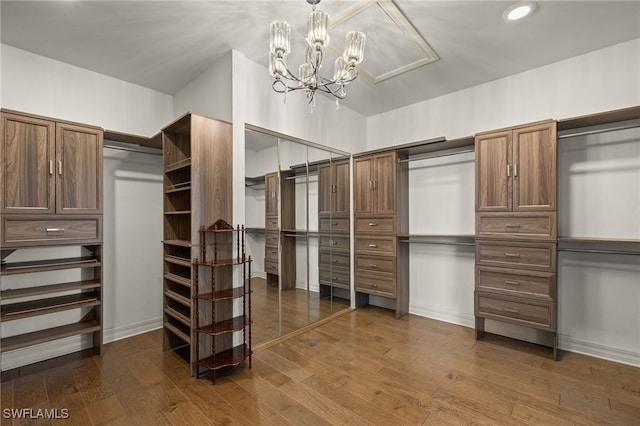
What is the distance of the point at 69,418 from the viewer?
1913 mm

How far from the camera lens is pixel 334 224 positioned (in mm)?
3951

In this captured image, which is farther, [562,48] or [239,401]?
[562,48]

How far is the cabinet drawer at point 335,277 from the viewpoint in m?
3.79

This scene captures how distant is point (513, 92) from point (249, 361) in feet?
12.9

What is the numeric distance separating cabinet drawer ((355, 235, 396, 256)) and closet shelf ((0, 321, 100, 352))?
3079 millimetres

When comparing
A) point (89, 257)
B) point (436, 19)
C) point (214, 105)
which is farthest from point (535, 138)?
point (89, 257)

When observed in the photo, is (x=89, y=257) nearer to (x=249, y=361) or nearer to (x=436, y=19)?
(x=249, y=361)

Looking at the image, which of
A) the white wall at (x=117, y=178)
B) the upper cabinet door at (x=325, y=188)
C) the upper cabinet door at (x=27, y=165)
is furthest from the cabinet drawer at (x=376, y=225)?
the upper cabinet door at (x=27, y=165)

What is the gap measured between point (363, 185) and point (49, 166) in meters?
3.34

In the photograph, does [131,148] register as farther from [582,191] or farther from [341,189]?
[582,191]

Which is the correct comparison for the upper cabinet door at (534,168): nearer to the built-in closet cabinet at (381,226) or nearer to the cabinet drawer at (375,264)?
the built-in closet cabinet at (381,226)

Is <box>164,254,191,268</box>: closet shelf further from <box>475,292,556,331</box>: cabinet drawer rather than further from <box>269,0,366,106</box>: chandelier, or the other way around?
<box>475,292,556,331</box>: cabinet drawer

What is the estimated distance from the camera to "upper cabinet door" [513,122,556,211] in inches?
105

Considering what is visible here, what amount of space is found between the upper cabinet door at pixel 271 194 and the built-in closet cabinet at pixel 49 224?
154cm
